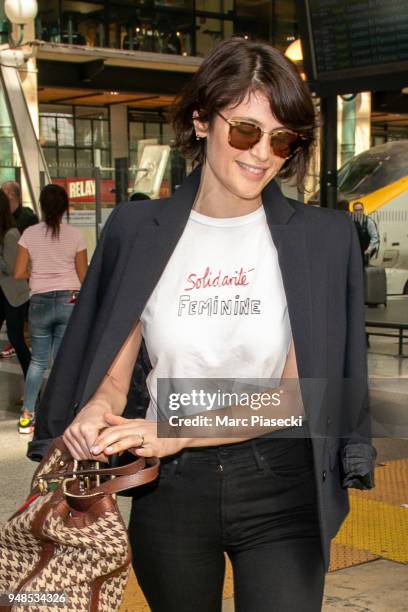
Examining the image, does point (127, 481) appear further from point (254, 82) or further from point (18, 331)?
point (18, 331)

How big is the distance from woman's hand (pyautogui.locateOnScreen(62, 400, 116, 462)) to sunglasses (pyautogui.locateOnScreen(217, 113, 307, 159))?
693mm

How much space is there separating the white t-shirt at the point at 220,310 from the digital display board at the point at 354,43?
688 cm

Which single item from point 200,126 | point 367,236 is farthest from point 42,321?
point 200,126

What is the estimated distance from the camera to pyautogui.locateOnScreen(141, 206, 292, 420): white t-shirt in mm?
2473

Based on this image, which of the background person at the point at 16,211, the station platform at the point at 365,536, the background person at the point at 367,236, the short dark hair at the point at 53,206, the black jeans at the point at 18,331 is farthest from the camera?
the background person at the point at 16,211

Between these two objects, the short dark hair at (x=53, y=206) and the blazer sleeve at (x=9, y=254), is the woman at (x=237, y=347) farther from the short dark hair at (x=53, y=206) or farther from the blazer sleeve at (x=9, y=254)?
the blazer sleeve at (x=9, y=254)

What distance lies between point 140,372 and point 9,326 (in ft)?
25.9

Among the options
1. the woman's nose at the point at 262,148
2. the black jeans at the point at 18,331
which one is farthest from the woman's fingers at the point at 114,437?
the black jeans at the point at 18,331

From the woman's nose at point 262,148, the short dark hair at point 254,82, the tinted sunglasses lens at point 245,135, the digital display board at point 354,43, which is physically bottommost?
the woman's nose at point 262,148

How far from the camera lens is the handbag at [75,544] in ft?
7.11

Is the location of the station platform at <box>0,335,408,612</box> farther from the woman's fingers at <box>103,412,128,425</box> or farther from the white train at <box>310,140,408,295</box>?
the white train at <box>310,140,408,295</box>

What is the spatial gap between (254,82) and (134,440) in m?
0.86

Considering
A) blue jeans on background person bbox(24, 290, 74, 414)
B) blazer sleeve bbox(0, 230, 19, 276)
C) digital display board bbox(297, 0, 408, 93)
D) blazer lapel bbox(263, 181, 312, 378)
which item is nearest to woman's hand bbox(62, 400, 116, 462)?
blazer lapel bbox(263, 181, 312, 378)

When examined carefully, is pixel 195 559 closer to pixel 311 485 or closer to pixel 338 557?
pixel 311 485
